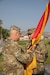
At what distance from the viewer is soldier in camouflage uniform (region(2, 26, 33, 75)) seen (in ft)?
20.8

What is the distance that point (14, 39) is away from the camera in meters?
6.45

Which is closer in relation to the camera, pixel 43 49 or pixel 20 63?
pixel 20 63

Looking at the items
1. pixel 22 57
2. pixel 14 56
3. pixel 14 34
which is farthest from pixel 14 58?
pixel 14 34

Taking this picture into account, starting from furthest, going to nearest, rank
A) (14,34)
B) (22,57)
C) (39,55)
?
1. (39,55)
2. (14,34)
3. (22,57)

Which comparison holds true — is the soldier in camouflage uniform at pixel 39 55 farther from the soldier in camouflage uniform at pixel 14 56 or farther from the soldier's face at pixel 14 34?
the soldier's face at pixel 14 34

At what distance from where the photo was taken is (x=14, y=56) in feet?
21.0

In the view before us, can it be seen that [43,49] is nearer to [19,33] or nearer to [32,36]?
[32,36]

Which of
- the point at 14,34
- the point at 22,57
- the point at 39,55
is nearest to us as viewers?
the point at 22,57

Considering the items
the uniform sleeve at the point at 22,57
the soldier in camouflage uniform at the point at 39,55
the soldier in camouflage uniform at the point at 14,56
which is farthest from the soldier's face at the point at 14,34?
the soldier in camouflage uniform at the point at 39,55

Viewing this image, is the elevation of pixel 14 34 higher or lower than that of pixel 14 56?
higher

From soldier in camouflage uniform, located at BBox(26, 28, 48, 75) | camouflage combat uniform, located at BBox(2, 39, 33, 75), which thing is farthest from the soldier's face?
soldier in camouflage uniform, located at BBox(26, 28, 48, 75)

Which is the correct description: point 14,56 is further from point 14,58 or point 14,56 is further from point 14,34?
point 14,34

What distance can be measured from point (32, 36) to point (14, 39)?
1.10 metres

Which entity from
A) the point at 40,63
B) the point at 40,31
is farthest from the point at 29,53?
the point at 40,31
